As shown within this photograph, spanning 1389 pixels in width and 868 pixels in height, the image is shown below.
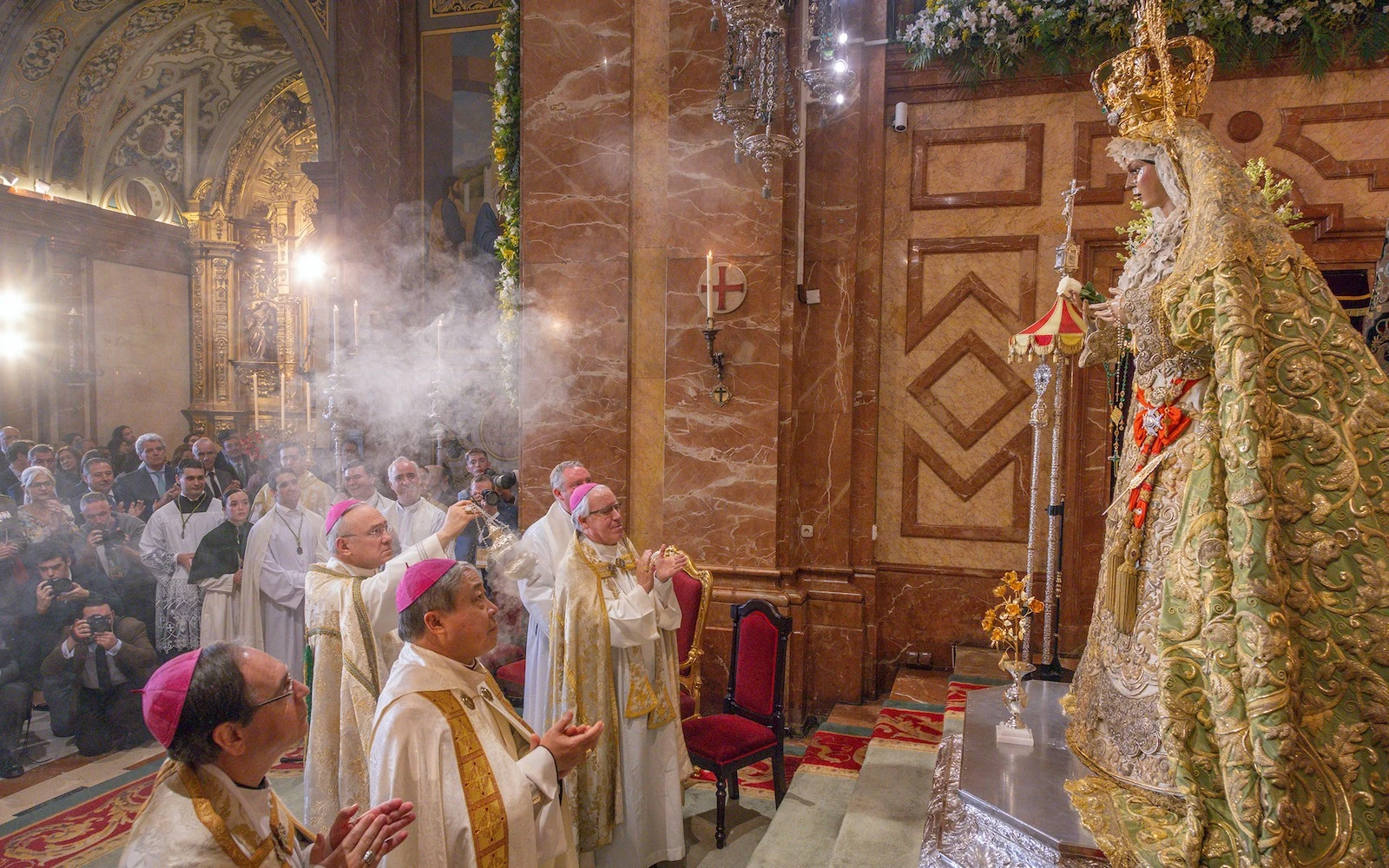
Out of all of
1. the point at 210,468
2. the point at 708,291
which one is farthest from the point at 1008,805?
the point at 210,468

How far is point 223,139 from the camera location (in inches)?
537

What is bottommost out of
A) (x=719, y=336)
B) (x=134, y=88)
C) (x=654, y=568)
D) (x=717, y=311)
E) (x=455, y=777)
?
(x=455, y=777)

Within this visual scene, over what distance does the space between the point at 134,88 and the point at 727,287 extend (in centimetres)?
1167

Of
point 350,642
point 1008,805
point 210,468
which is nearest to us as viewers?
point 1008,805

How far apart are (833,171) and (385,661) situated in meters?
4.69

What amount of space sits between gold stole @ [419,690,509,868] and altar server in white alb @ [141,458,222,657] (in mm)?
4634

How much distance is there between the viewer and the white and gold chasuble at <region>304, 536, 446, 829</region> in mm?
3646

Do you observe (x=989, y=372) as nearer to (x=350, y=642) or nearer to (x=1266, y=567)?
(x=1266, y=567)

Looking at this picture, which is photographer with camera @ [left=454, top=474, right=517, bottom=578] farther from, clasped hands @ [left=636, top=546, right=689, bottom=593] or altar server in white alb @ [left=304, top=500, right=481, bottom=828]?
clasped hands @ [left=636, top=546, right=689, bottom=593]

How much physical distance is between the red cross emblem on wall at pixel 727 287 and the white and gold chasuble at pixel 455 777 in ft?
12.8

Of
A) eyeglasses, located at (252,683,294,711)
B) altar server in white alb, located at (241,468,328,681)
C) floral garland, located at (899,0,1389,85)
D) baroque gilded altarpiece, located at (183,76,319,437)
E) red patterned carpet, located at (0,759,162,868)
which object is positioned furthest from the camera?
baroque gilded altarpiece, located at (183,76,319,437)

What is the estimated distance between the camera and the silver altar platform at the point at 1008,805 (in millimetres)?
2570

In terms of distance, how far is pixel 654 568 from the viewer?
4055 mm

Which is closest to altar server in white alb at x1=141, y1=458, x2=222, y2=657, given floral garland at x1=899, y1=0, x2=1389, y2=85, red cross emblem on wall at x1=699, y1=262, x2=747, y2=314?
red cross emblem on wall at x1=699, y1=262, x2=747, y2=314
